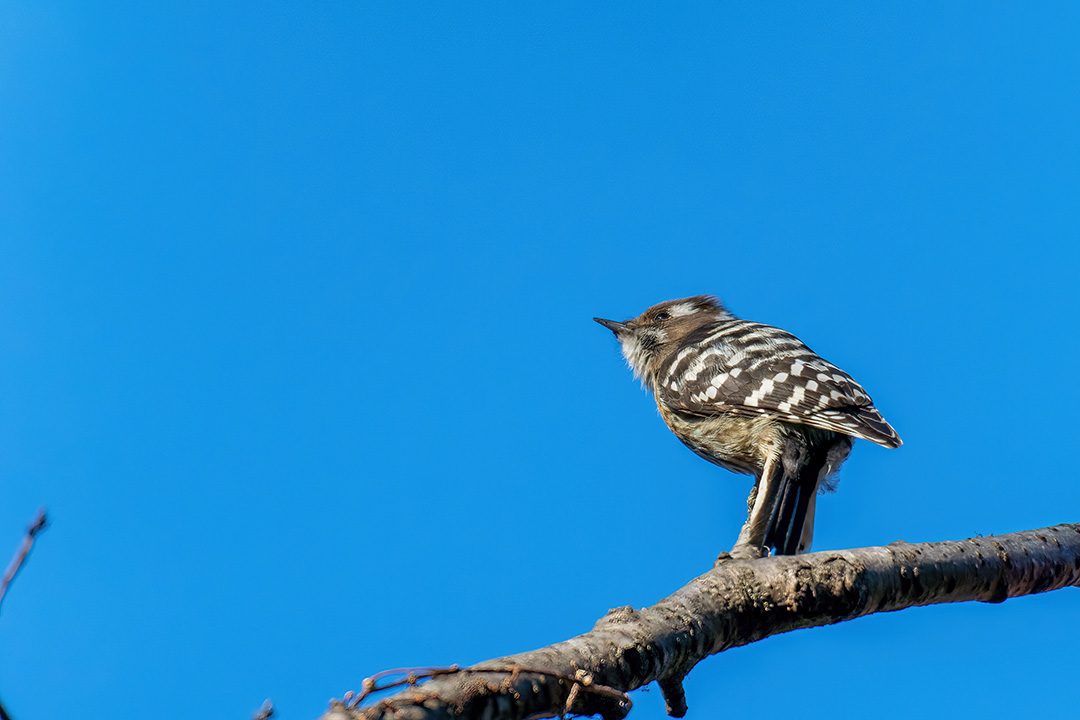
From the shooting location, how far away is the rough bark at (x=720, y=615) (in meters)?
1.98

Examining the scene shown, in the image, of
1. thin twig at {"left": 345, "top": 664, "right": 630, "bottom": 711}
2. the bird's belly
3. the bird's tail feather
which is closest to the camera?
thin twig at {"left": 345, "top": 664, "right": 630, "bottom": 711}

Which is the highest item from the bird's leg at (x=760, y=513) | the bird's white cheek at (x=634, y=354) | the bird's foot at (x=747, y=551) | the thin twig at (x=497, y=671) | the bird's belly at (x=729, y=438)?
the bird's white cheek at (x=634, y=354)

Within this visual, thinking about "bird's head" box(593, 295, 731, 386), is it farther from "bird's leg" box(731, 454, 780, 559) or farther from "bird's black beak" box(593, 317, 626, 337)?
"bird's leg" box(731, 454, 780, 559)

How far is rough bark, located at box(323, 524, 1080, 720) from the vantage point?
1.98 meters

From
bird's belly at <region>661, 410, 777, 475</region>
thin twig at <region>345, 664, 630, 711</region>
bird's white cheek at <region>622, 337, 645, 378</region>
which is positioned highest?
bird's white cheek at <region>622, 337, 645, 378</region>

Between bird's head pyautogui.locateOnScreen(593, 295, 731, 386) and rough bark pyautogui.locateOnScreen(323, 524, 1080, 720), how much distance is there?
3.33 metres

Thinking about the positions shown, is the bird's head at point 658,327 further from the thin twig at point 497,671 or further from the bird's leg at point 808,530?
the thin twig at point 497,671

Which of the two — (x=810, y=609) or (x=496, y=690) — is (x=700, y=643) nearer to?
(x=810, y=609)

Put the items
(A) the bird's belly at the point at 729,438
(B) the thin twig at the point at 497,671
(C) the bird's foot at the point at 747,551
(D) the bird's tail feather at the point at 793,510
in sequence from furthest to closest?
1. (A) the bird's belly at the point at 729,438
2. (D) the bird's tail feather at the point at 793,510
3. (C) the bird's foot at the point at 747,551
4. (B) the thin twig at the point at 497,671

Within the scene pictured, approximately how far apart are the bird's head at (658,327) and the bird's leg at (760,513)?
5.77 feet

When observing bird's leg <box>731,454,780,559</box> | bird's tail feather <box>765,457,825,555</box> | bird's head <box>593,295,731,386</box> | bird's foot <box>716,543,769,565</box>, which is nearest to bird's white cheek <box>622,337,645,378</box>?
bird's head <box>593,295,731,386</box>

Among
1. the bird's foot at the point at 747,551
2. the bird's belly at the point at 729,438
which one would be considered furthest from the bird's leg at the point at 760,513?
the bird's belly at the point at 729,438

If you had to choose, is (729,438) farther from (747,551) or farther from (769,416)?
(747,551)

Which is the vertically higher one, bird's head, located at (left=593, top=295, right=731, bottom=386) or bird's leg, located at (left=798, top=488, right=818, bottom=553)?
bird's head, located at (left=593, top=295, right=731, bottom=386)
